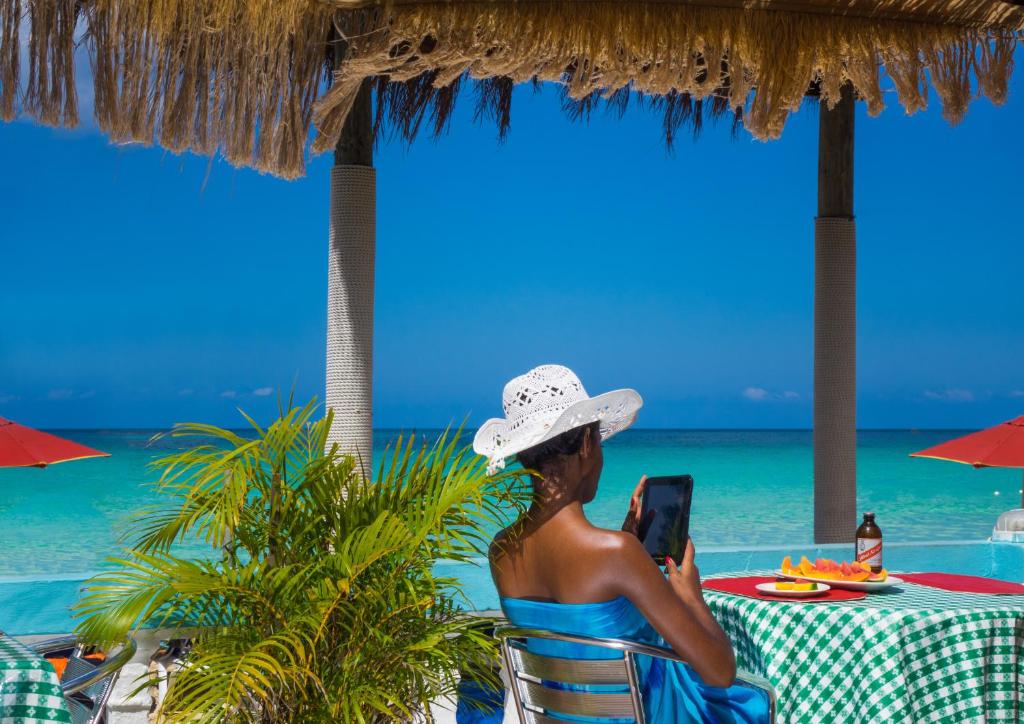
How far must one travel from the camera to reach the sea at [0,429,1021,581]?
18219 millimetres

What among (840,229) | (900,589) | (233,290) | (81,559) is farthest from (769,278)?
(900,589)

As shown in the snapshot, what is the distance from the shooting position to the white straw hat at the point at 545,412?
2.38 metres

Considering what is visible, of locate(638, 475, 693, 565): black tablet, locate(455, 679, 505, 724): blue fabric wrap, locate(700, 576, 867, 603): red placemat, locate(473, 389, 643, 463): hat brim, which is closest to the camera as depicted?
locate(473, 389, 643, 463): hat brim

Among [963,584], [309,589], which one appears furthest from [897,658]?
[309,589]

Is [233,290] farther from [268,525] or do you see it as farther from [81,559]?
[268,525]

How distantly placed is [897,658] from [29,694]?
6.62 ft

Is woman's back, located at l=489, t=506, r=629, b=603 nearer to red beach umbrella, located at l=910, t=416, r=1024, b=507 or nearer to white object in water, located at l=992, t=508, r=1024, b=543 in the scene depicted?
red beach umbrella, located at l=910, t=416, r=1024, b=507

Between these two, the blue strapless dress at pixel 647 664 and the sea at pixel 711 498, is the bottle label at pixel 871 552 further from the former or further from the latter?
the sea at pixel 711 498

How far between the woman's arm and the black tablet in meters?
0.17

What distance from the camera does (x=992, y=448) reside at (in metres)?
4.89

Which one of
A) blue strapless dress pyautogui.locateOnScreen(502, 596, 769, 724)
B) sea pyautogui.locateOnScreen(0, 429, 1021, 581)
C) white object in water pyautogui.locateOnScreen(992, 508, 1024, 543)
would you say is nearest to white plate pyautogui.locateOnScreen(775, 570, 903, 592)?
blue strapless dress pyautogui.locateOnScreen(502, 596, 769, 724)

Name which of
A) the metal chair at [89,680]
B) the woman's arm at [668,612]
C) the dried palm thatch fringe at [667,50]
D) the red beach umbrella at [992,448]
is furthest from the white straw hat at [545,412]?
the red beach umbrella at [992,448]

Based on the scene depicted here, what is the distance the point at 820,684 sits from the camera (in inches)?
119

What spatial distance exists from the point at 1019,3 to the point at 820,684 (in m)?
2.56
